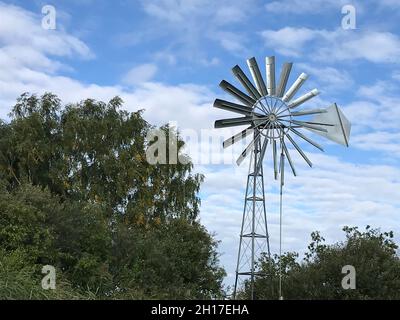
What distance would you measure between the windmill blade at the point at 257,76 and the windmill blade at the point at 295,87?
1043 mm

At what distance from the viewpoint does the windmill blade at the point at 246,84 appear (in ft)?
99.9

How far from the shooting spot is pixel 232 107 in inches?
1209

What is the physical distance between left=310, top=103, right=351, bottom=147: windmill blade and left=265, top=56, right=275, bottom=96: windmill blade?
3046 millimetres

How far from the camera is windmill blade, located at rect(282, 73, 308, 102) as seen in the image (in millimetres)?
31000

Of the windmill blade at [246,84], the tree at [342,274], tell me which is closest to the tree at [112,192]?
the tree at [342,274]

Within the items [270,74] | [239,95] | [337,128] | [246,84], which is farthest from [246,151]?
[337,128]

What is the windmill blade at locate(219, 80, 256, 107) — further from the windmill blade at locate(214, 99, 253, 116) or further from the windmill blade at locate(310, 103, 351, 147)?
the windmill blade at locate(310, 103, 351, 147)

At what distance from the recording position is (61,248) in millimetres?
27125

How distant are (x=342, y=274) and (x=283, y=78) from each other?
9561 millimetres

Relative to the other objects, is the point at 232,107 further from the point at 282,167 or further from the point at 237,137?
the point at 282,167

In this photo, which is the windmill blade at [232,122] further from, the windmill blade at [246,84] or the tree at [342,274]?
the tree at [342,274]

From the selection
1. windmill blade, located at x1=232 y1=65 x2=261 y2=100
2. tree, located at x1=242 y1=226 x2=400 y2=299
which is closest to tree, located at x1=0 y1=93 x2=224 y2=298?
tree, located at x1=242 y1=226 x2=400 y2=299

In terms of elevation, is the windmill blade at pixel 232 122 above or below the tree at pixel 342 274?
above
